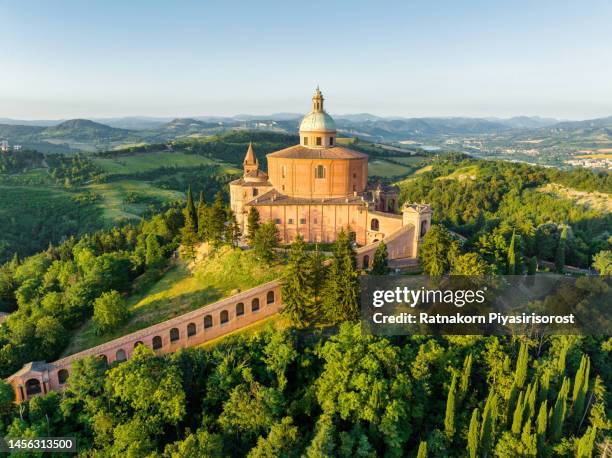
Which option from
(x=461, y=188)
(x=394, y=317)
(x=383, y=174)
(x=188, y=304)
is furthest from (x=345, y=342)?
(x=383, y=174)

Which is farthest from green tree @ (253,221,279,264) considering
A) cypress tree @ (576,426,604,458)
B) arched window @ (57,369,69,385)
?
cypress tree @ (576,426,604,458)

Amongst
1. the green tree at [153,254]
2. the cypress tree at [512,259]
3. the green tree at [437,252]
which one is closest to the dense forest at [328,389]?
the green tree at [437,252]

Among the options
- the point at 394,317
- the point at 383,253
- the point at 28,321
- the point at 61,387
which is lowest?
the point at 61,387

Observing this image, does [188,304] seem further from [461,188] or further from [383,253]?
Result: [461,188]

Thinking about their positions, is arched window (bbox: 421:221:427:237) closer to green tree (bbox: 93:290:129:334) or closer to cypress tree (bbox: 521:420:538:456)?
cypress tree (bbox: 521:420:538:456)

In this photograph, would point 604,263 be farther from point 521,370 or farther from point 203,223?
point 203,223

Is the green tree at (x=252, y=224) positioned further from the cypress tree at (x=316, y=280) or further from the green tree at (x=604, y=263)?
the green tree at (x=604, y=263)

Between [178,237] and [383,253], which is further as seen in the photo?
[178,237]
